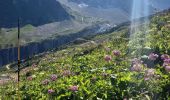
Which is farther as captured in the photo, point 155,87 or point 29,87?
point 29,87

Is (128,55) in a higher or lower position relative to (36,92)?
higher

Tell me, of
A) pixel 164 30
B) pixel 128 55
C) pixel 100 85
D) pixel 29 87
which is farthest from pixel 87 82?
pixel 164 30

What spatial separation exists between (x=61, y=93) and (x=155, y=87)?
11.1ft

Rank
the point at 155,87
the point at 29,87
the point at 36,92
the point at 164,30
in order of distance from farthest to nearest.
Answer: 1. the point at 164,30
2. the point at 29,87
3. the point at 36,92
4. the point at 155,87

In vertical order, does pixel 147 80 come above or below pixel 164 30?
below

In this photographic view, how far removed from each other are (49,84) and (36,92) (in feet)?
3.11

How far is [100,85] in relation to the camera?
1470 centimetres

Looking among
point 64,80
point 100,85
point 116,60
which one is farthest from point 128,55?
point 100,85

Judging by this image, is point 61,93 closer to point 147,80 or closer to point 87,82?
point 87,82

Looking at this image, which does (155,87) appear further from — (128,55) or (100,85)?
(128,55)

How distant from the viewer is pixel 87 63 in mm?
21469

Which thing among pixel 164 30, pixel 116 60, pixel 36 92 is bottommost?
pixel 36 92

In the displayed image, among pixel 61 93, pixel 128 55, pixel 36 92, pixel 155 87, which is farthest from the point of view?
pixel 128 55

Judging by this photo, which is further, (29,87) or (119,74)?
(29,87)
